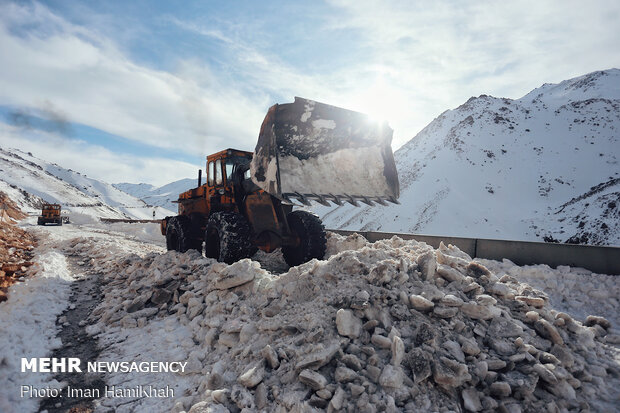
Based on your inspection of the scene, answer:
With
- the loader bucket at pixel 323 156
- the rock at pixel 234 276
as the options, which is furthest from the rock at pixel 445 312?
the loader bucket at pixel 323 156

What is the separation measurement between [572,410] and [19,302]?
6.43 metres

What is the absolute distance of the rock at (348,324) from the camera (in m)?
2.88

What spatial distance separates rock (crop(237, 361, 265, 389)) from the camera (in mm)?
2633

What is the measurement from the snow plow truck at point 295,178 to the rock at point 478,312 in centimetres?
289

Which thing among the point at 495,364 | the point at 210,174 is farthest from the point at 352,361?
the point at 210,174

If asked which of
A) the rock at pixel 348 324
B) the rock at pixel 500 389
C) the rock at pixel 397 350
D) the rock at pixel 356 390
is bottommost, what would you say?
the rock at pixel 500 389

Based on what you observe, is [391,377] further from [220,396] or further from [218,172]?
[218,172]

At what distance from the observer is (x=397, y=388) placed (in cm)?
243

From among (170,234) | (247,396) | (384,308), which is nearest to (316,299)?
(384,308)

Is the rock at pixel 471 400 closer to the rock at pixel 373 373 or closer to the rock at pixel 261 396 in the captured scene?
the rock at pixel 373 373

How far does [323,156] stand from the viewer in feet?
19.4

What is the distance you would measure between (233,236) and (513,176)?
2600 centimetres

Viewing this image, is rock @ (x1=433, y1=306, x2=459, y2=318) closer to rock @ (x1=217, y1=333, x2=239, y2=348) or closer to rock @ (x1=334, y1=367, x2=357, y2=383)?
rock @ (x1=334, y1=367, x2=357, y2=383)

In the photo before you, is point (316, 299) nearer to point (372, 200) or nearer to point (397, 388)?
point (397, 388)
